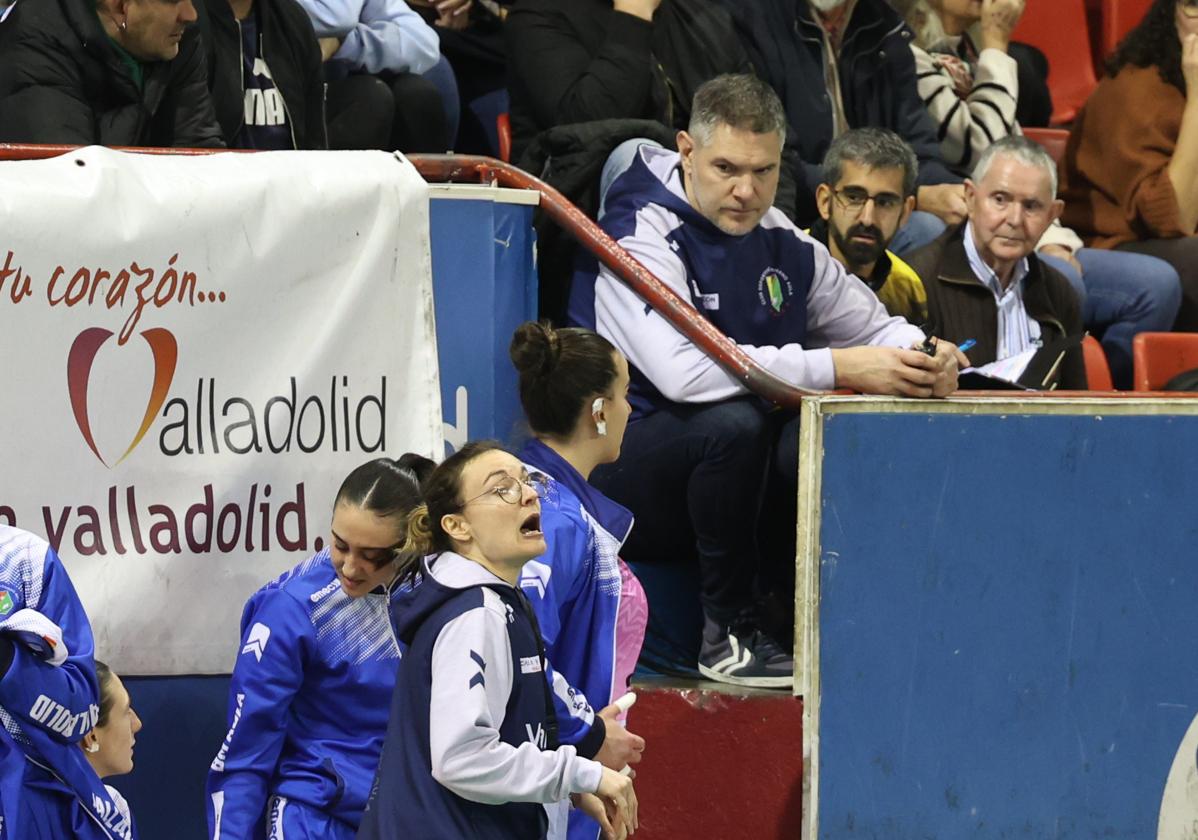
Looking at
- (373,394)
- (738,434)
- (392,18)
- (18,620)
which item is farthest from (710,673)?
(392,18)

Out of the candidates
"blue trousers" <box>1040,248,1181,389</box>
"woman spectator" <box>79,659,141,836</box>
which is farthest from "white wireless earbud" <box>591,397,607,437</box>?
"blue trousers" <box>1040,248,1181,389</box>

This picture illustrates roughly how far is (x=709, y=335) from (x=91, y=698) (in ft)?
5.90

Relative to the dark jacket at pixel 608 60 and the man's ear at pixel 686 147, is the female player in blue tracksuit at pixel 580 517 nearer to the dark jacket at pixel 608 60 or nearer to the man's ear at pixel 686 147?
the man's ear at pixel 686 147

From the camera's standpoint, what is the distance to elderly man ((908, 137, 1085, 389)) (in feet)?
18.2

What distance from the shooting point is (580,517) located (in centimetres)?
386

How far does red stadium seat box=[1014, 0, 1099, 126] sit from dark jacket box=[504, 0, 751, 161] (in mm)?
3328

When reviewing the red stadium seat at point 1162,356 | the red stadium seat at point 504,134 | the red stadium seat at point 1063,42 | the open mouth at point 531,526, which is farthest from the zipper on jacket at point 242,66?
the red stadium seat at point 1063,42

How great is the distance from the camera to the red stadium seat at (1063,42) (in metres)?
8.95

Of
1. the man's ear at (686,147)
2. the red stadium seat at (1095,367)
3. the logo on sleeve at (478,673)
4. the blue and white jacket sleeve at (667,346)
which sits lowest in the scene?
the logo on sleeve at (478,673)

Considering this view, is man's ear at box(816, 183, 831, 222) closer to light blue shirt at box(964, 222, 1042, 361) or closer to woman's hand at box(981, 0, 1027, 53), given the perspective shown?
light blue shirt at box(964, 222, 1042, 361)

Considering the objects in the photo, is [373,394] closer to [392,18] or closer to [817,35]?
[392,18]

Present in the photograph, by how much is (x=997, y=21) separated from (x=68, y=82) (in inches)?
164

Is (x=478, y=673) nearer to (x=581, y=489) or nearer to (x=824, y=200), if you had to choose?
(x=581, y=489)

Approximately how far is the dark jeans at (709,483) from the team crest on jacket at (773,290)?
0.30 m
